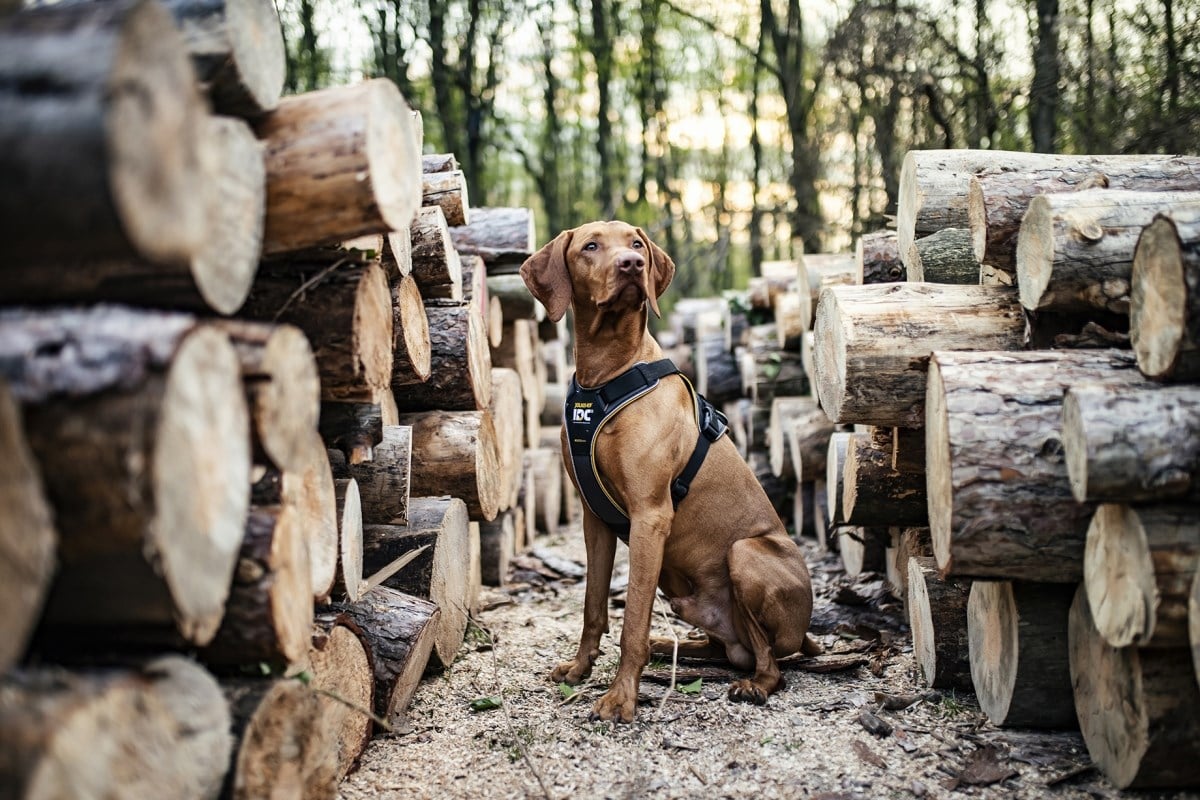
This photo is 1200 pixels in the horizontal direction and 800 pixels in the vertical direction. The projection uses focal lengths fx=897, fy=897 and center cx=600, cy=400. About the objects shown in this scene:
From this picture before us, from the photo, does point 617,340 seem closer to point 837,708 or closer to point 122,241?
point 837,708

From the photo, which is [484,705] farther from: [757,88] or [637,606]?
[757,88]

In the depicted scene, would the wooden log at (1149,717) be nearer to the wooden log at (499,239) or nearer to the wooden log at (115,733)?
the wooden log at (115,733)

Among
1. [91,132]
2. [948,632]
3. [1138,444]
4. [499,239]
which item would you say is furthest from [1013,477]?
[499,239]

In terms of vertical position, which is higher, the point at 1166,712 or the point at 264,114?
the point at 264,114

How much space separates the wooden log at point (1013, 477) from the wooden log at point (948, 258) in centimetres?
138

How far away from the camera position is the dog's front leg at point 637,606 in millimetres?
3938

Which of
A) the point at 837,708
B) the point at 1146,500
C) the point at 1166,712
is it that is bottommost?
the point at 837,708

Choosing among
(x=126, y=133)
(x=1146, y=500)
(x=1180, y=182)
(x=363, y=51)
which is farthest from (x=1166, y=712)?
(x=363, y=51)

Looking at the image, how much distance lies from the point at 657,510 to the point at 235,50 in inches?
101

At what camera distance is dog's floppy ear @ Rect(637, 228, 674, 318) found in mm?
4465

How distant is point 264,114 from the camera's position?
2605mm

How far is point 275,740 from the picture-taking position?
8.27ft

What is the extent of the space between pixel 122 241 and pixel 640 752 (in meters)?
2.76

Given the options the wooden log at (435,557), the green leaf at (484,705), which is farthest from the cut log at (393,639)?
the green leaf at (484,705)
